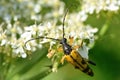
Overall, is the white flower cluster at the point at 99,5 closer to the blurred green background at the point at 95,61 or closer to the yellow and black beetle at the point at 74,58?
the blurred green background at the point at 95,61

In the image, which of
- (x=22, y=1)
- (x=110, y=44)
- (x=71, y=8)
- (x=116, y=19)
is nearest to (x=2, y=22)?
(x=22, y=1)

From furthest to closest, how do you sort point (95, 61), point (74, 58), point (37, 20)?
point (95, 61) → point (37, 20) → point (74, 58)

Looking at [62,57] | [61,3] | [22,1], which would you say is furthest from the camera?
[61,3]

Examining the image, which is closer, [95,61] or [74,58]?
[74,58]

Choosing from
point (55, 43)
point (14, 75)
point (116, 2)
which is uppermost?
point (116, 2)

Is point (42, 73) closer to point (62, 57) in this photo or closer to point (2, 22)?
point (62, 57)

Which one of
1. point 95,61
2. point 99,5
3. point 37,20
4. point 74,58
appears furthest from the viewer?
point 95,61

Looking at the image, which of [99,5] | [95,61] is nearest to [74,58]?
[99,5]

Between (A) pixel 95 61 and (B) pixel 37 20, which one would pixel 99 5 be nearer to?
(B) pixel 37 20
